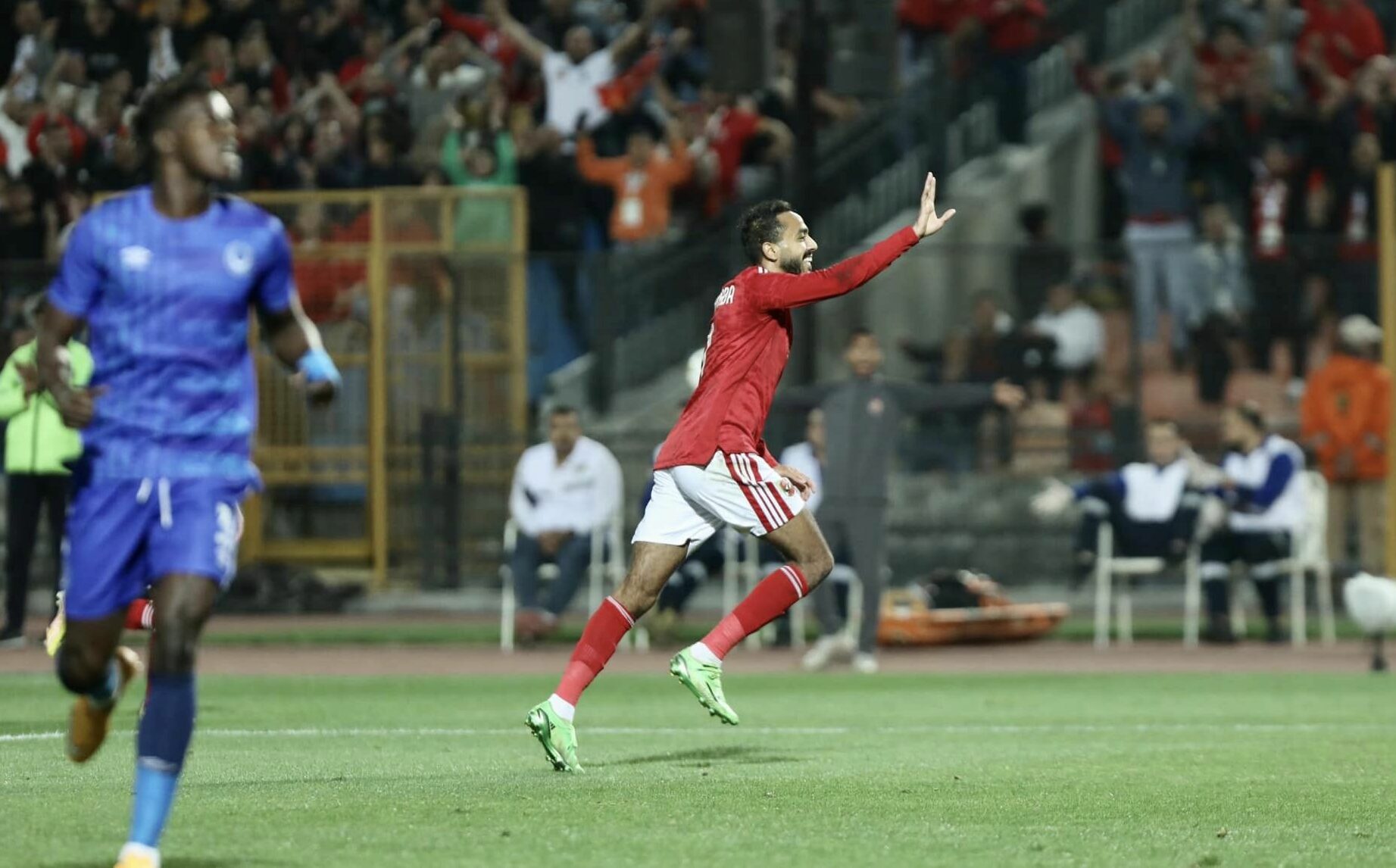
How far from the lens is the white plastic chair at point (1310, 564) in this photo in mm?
19547

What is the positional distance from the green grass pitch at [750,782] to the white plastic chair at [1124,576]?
4798 mm

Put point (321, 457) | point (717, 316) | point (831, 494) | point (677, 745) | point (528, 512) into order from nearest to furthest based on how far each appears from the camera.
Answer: point (717, 316) < point (677, 745) < point (831, 494) < point (528, 512) < point (321, 457)

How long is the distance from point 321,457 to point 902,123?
6.83 m

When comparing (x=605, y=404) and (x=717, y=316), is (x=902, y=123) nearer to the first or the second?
(x=605, y=404)

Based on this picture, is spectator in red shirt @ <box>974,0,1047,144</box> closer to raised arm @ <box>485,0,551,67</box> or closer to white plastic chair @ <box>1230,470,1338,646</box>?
raised arm @ <box>485,0,551,67</box>

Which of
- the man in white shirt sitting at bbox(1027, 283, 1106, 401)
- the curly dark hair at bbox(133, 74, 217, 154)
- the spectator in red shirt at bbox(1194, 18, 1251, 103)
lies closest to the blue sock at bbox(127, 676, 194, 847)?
the curly dark hair at bbox(133, 74, 217, 154)

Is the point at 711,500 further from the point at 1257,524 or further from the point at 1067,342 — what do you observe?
the point at 1067,342

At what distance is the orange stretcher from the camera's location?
63.9 ft

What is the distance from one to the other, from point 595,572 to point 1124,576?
438 centimetres

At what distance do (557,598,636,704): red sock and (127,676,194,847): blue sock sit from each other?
3.07 meters

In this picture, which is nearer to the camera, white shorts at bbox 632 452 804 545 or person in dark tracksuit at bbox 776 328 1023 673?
white shorts at bbox 632 452 804 545

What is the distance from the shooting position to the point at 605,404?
72.9 feet

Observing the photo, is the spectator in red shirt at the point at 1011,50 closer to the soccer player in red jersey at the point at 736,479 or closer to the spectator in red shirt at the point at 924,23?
the spectator in red shirt at the point at 924,23

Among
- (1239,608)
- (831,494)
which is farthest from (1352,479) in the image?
(831,494)
